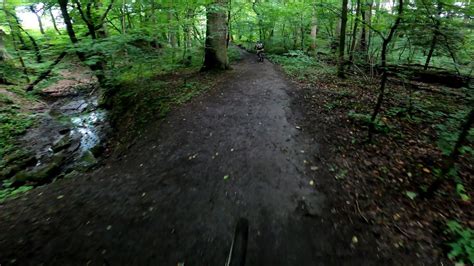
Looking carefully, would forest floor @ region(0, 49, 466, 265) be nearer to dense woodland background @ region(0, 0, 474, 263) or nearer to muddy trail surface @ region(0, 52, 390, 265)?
muddy trail surface @ region(0, 52, 390, 265)

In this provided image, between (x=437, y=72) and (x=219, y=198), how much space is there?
10.6 metres

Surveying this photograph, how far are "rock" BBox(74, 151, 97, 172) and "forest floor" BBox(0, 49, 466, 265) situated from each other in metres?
0.45

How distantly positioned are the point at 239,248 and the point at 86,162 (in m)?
5.09

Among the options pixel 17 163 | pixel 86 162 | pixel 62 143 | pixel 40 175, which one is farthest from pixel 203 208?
pixel 62 143

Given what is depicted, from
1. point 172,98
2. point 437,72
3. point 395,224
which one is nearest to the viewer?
point 395,224

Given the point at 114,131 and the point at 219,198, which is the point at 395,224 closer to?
the point at 219,198

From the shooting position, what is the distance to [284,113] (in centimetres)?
653

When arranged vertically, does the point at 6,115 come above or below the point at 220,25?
below

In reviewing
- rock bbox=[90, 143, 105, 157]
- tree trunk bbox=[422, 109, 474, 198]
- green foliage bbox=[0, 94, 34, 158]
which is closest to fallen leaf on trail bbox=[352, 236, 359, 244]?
tree trunk bbox=[422, 109, 474, 198]

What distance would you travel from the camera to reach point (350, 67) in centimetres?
1093

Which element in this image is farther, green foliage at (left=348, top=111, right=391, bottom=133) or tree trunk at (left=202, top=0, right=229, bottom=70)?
tree trunk at (left=202, top=0, right=229, bottom=70)

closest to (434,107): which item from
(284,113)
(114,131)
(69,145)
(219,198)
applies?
(284,113)

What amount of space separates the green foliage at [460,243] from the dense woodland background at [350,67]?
1 cm

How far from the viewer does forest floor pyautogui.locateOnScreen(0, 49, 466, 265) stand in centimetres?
278
